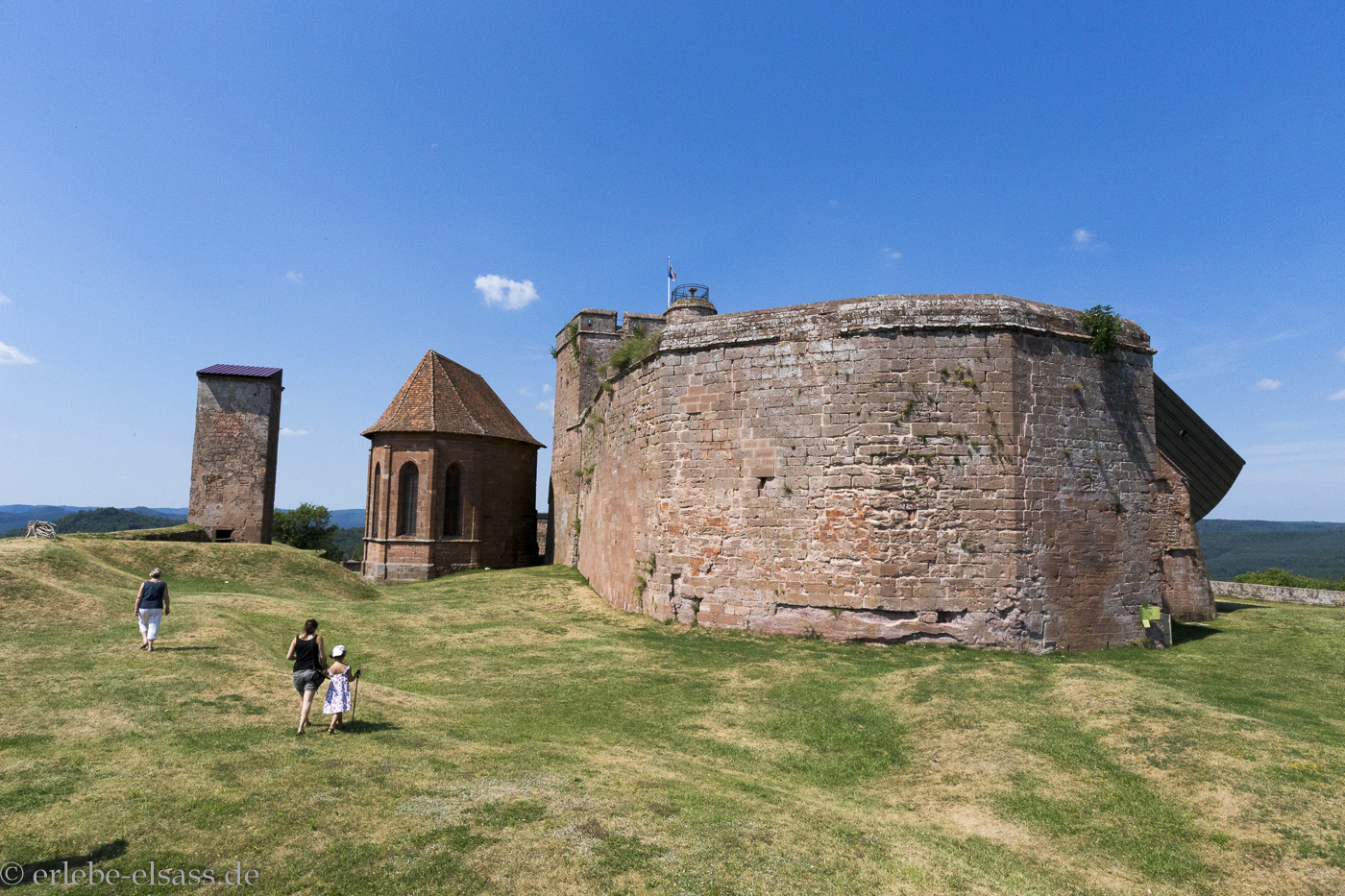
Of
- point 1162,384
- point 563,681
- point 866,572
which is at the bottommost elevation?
point 563,681

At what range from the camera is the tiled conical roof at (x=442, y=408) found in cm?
2719

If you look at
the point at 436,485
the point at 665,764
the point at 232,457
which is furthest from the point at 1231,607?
the point at 232,457

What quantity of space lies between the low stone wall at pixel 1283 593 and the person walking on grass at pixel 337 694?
940 inches

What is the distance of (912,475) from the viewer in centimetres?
1259

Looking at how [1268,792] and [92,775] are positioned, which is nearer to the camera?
[92,775]

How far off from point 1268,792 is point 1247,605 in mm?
17190

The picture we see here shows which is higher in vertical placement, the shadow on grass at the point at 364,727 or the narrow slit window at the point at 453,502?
the narrow slit window at the point at 453,502

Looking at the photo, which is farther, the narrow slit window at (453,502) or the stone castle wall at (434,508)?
A: the narrow slit window at (453,502)

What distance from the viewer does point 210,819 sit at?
500 centimetres

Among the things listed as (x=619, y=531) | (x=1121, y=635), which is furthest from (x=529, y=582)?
(x=1121, y=635)

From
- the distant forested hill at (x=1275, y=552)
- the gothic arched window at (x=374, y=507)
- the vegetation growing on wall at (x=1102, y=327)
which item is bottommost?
the distant forested hill at (x=1275, y=552)

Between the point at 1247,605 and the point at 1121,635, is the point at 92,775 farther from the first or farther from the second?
the point at 1247,605

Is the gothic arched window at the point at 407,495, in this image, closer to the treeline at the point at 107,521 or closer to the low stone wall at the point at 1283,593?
the low stone wall at the point at 1283,593

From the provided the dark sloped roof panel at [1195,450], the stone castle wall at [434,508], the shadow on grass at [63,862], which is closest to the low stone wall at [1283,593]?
the dark sloped roof panel at [1195,450]
